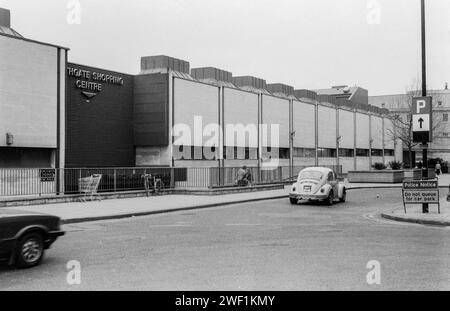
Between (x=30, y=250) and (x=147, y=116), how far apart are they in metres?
25.6

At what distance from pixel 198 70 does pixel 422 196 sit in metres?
26.7

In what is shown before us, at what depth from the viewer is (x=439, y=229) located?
13320mm

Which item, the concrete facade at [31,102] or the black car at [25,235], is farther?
the concrete facade at [31,102]

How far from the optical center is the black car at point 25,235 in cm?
796

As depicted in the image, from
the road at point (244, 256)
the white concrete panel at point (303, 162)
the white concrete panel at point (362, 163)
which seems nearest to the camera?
the road at point (244, 256)

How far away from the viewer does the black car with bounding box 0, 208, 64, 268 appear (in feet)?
26.1

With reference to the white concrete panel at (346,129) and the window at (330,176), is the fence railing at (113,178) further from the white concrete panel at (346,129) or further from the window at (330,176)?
the white concrete panel at (346,129)

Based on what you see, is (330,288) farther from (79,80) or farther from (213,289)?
(79,80)

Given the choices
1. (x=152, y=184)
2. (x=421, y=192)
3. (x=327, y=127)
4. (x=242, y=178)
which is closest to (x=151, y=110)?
(x=242, y=178)

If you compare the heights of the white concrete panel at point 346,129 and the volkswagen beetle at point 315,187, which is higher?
the white concrete panel at point 346,129

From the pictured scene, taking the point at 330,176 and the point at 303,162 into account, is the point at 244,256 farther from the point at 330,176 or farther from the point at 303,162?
the point at 303,162

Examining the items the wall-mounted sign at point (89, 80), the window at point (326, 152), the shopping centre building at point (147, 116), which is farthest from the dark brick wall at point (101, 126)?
the window at point (326, 152)

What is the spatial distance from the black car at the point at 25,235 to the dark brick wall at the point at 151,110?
79.5 feet
